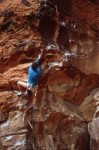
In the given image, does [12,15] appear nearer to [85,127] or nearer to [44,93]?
[44,93]

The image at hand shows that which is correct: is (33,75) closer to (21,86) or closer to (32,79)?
(32,79)

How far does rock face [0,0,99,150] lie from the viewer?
9.00 metres

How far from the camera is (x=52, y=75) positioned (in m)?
9.48

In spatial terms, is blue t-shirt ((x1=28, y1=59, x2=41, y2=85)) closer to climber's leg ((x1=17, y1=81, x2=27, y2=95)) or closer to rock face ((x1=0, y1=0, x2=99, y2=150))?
climber's leg ((x1=17, y1=81, x2=27, y2=95))

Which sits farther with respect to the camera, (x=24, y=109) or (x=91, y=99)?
(x=91, y=99)

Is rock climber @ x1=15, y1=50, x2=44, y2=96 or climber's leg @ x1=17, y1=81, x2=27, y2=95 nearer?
rock climber @ x1=15, y1=50, x2=44, y2=96

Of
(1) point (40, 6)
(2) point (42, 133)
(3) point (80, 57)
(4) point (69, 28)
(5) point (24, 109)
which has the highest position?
(1) point (40, 6)

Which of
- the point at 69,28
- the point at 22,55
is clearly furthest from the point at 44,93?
the point at 69,28

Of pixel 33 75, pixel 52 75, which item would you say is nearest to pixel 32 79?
pixel 33 75

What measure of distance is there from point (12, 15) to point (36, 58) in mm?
1304

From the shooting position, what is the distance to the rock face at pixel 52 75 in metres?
9.00

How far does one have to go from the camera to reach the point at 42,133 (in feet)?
29.8

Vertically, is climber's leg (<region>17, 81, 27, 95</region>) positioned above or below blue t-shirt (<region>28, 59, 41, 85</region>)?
below

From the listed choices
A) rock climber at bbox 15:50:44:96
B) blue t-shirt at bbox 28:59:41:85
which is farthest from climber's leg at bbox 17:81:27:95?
blue t-shirt at bbox 28:59:41:85
